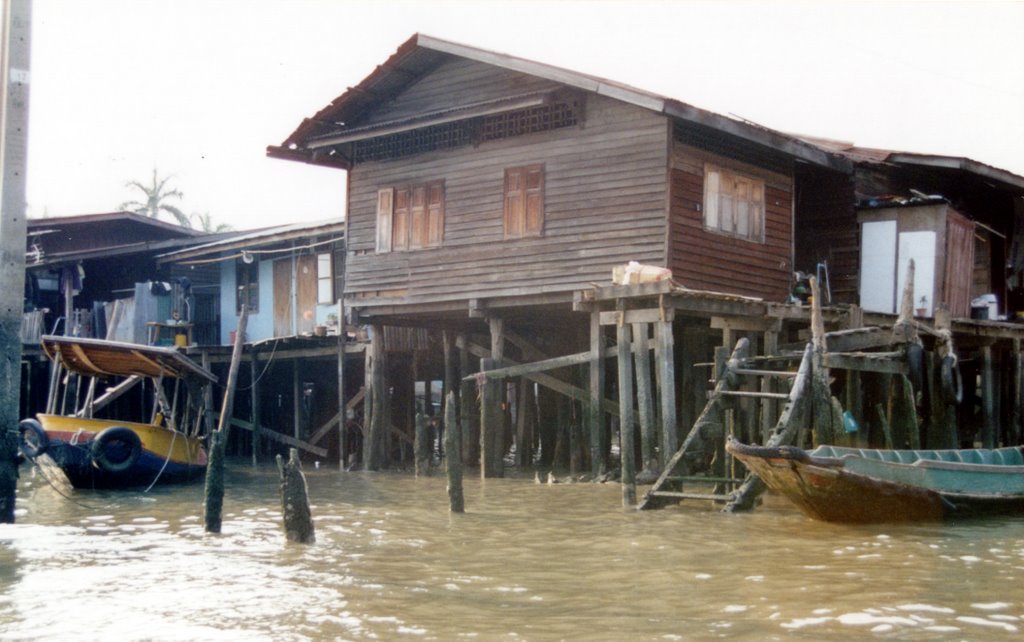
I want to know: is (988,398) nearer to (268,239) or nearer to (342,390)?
(342,390)

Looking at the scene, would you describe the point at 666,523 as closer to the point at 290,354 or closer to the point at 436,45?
the point at 436,45

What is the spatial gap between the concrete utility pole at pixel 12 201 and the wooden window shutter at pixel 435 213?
790 centimetres

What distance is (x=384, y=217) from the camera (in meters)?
17.9

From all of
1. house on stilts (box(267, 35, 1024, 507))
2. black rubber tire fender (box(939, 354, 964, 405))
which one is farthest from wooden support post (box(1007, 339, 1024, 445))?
black rubber tire fender (box(939, 354, 964, 405))

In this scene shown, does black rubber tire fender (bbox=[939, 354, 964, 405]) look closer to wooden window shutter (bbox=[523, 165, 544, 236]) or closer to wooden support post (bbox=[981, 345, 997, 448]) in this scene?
wooden support post (bbox=[981, 345, 997, 448])

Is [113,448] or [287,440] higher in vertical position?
[113,448]

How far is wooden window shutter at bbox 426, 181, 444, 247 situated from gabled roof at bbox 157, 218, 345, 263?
3955mm

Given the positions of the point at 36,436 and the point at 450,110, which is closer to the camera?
the point at 36,436

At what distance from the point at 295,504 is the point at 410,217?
26.9 feet

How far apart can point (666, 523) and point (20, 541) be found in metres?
6.46

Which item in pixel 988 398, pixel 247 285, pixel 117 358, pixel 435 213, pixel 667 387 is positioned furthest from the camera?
pixel 247 285

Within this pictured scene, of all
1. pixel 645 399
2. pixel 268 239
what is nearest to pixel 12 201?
pixel 645 399

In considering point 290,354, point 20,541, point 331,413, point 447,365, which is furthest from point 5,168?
point 331,413

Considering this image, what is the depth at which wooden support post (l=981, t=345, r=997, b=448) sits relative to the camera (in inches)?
642
